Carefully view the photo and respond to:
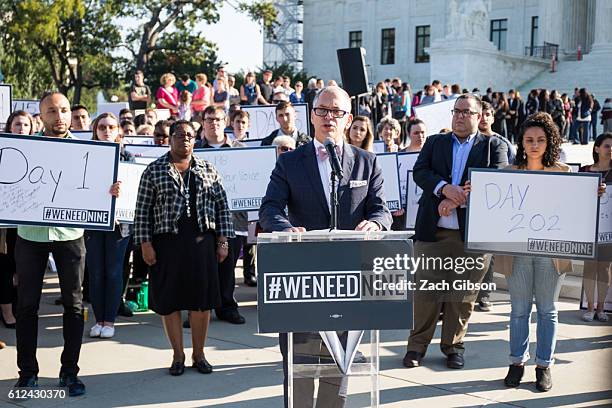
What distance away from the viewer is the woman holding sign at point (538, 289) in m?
6.38

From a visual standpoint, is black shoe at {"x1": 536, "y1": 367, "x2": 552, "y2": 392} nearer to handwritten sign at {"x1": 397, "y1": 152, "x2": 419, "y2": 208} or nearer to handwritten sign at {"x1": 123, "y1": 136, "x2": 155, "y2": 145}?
handwritten sign at {"x1": 397, "y1": 152, "x2": 419, "y2": 208}

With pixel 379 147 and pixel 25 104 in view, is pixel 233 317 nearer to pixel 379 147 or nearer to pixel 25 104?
pixel 379 147

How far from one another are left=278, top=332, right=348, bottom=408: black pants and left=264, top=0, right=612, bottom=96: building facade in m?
38.7

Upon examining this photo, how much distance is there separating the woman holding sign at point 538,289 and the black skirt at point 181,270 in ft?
7.87

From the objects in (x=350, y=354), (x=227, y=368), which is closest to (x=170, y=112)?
(x=227, y=368)

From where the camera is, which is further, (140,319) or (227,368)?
(140,319)

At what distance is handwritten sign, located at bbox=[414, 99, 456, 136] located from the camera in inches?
442

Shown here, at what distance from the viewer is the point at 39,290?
614 cm

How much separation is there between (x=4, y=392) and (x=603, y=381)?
4501mm

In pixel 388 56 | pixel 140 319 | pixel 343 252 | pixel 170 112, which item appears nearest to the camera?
pixel 343 252

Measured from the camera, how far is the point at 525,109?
29.4 metres

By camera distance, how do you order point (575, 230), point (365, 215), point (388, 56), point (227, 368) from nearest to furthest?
point (365, 215)
point (575, 230)
point (227, 368)
point (388, 56)

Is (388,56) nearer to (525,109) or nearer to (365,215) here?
(525,109)

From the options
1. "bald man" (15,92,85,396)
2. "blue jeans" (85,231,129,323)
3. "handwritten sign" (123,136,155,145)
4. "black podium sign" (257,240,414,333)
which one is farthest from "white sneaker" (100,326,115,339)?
"black podium sign" (257,240,414,333)
